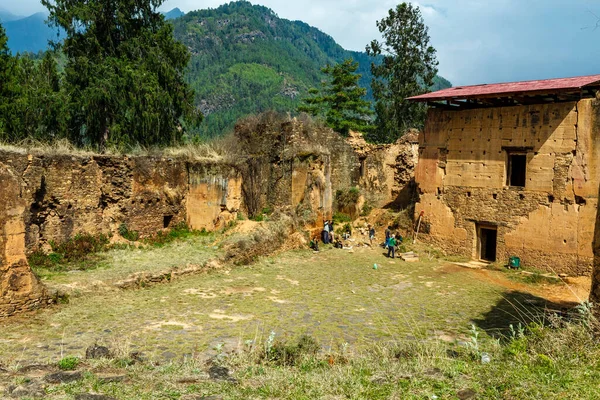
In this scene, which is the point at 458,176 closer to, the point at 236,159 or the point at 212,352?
the point at 236,159

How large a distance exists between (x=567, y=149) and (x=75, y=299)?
15.5 metres

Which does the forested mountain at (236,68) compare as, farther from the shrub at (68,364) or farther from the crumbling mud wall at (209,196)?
the shrub at (68,364)

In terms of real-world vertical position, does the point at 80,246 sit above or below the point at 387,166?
below

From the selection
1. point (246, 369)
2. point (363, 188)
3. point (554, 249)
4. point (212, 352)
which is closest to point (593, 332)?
point (246, 369)

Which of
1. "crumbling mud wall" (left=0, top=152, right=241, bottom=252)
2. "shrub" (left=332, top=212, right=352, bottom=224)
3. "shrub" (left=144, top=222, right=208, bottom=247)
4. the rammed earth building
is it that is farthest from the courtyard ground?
"shrub" (left=332, top=212, right=352, bottom=224)

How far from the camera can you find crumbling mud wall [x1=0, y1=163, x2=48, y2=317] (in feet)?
31.0

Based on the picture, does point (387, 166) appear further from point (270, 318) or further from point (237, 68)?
point (237, 68)

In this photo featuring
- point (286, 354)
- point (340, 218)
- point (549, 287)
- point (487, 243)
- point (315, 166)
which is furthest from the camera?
point (340, 218)

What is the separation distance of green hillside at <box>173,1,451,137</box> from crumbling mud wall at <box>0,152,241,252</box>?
43.7 metres

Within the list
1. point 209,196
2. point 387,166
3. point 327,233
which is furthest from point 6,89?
point 387,166

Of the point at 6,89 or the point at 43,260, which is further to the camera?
the point at 6,89

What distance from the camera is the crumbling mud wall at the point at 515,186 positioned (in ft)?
51.4

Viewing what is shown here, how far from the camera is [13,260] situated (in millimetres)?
9617

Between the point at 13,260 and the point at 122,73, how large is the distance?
16121 millimetres
